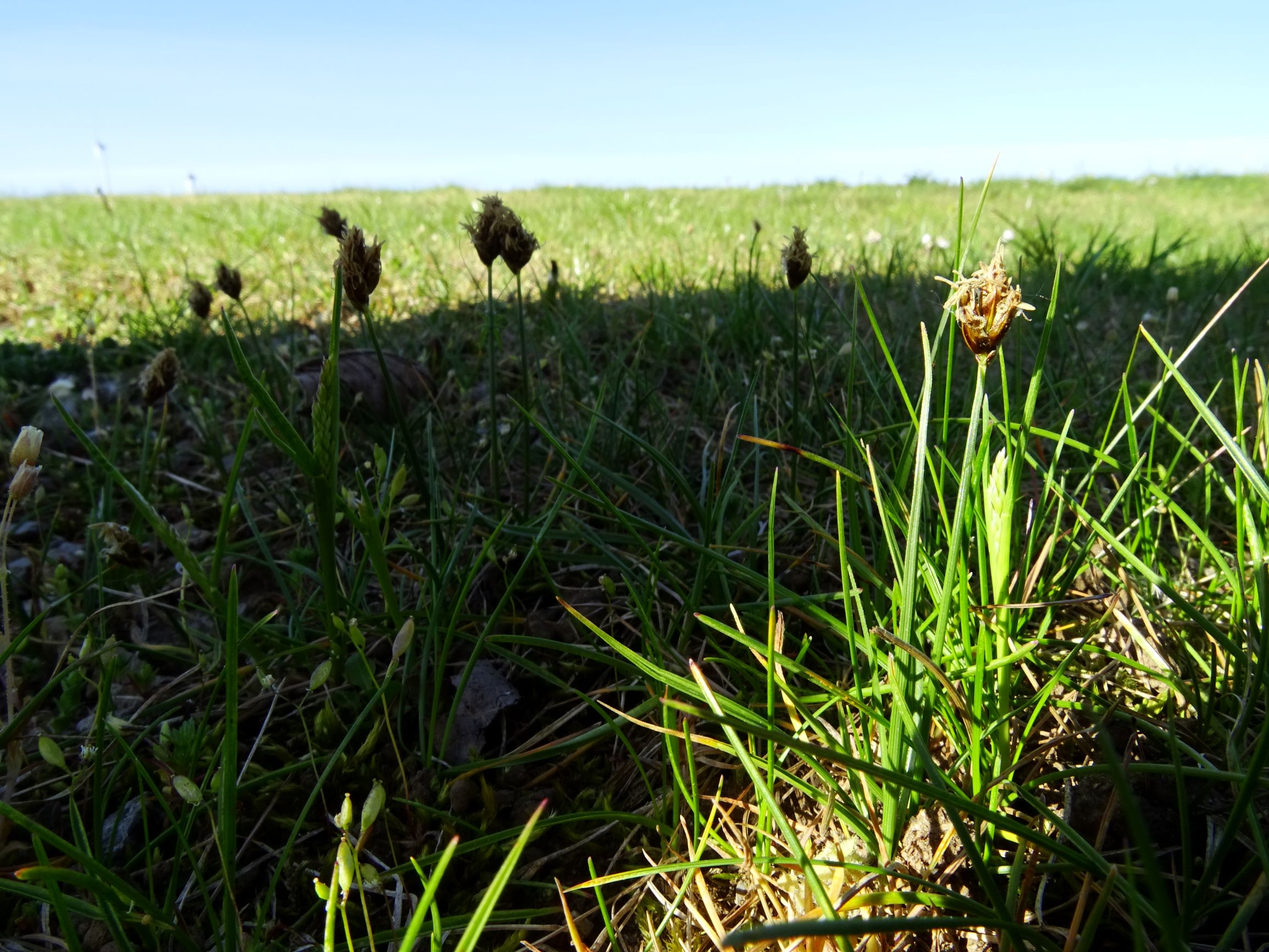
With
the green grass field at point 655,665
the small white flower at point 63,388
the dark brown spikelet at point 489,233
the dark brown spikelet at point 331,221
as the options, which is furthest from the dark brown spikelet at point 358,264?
the small white flower at point 63,388

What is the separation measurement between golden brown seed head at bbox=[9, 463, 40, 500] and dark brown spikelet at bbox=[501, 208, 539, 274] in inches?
A: 33.9

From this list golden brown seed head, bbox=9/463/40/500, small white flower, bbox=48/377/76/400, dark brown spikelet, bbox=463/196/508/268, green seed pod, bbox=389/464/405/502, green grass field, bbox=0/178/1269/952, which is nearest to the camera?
green grass field, bbox=0/178/1269/952

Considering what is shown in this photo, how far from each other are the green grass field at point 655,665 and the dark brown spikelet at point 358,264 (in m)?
0.02

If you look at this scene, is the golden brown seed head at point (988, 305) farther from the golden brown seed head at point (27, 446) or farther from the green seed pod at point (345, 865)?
the golden brown seed head at point (27, 446)

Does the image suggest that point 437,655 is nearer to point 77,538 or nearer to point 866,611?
point 866,611

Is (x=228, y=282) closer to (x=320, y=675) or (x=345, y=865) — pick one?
(x=320, y=675)

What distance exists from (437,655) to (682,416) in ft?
4.07

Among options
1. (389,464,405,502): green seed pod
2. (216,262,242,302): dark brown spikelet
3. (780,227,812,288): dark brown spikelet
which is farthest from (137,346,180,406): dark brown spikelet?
(780,227,812,288): dark brown spikelet

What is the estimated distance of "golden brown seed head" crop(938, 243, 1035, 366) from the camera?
0.83 m

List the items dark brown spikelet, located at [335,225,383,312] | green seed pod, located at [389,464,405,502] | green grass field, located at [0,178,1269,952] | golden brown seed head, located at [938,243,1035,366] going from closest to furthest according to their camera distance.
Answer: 1. golden brown seed head, located at [938,243,1035,366]
2. green grass field, located at [0,178,1269,952]
3. dark brown spikelet, located at [335,225,383,312]
4. green seed pod, located at [389,464,405,502]

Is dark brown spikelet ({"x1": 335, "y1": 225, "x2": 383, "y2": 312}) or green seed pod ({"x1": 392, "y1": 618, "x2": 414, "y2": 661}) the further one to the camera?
dark brown spikelet ({"x1": 335, "y1": 225, "x2": 383, "y2": 312})

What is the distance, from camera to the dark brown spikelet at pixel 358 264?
1.34 m

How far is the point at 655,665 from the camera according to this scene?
1055 mm

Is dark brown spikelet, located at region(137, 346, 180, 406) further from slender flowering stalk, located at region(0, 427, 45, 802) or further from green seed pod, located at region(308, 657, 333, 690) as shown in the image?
green seed pod, located at region(308, 657, 333, 690)
